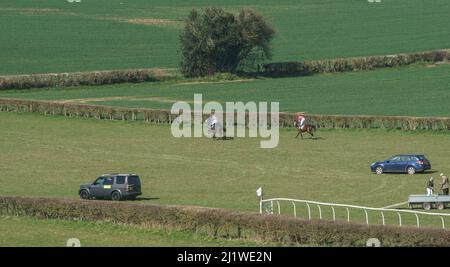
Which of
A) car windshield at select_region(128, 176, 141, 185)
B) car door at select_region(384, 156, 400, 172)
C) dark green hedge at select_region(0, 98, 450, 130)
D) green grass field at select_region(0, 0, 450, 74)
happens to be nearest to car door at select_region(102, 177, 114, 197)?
car windshield at select_region(128, 176, 141, 185)

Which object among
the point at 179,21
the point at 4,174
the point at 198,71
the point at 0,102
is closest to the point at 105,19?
the point at 179,21

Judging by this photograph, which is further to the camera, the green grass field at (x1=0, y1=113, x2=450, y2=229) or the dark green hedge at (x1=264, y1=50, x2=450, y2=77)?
the dark green hedge at (x1=264, y1=50, x2=450, y2=77)

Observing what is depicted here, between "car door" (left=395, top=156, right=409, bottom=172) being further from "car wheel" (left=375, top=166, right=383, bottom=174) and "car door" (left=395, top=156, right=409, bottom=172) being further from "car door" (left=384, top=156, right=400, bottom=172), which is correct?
"car wheel" (left=375, top=166, right=383, bottom=174)

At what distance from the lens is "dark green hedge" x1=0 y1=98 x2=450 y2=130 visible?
74.1 metres

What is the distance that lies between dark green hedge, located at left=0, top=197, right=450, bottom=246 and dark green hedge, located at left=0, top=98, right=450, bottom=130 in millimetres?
32948

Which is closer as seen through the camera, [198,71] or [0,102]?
[0,102]

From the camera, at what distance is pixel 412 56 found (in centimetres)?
11512

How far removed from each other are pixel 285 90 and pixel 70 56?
2867 cm

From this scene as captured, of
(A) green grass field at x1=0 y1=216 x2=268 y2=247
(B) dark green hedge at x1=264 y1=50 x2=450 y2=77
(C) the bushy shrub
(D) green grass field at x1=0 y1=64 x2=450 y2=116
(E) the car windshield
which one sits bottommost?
(A) green grass field at x1=0 y1=216 x2=268 y2=247

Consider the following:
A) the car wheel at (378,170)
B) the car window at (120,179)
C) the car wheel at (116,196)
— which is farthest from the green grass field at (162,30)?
the car wheel at (116,196)

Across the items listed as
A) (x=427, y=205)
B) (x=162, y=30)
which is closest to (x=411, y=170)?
(x=427, y=205)

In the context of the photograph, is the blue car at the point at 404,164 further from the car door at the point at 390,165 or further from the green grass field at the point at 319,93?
the green grass field at the point at 319,93

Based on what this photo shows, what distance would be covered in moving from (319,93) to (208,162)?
32.8 m

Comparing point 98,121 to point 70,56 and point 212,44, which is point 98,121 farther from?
point 70,56
